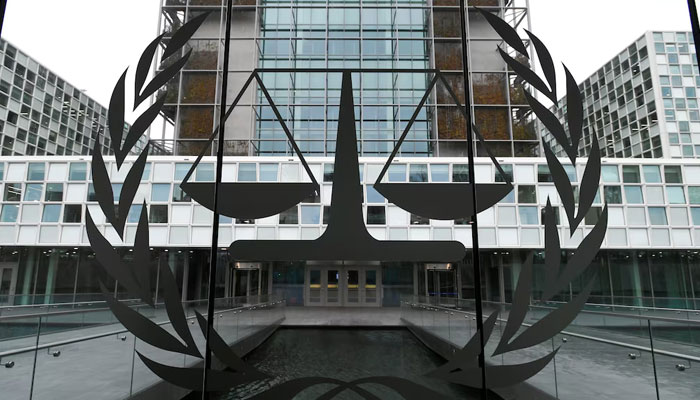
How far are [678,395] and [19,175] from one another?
23.4 m

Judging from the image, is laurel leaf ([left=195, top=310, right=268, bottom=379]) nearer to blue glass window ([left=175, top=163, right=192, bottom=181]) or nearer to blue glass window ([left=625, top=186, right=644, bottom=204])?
blue glass window ([left=175, top=163, right=192, bottom=181])

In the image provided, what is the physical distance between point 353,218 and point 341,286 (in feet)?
68.6

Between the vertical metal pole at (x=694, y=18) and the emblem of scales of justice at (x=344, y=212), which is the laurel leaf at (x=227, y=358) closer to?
the emblem of scales of justice at (x=344, y=212)

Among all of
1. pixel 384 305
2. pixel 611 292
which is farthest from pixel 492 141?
pixel 384 305

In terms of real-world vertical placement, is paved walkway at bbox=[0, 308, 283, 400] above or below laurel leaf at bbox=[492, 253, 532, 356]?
below

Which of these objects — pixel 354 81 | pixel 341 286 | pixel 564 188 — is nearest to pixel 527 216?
pixel 341 286

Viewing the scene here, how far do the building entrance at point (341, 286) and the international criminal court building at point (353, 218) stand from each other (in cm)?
13

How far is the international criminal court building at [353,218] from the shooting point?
9.93ft

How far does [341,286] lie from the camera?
2342 centimetres

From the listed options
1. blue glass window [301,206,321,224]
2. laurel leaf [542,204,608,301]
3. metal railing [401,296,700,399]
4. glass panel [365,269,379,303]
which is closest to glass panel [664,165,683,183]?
glass panel [365,269,379,303]

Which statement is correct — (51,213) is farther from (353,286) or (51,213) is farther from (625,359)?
(625,359)

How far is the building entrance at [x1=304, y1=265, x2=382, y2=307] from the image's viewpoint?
912 inches

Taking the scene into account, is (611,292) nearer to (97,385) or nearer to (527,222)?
(527,222)

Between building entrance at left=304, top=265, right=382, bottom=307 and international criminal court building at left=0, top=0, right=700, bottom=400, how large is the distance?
130mm
